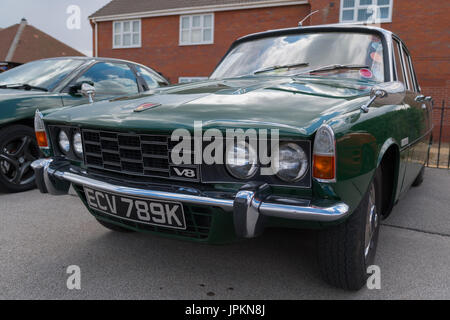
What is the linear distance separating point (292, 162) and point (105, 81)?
3.70 meters

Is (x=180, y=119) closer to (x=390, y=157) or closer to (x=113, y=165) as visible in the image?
(x=113, y=165)

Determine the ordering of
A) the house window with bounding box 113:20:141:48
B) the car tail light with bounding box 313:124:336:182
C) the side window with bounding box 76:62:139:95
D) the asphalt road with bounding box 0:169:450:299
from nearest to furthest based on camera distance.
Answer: the car tail light with bounding box 313:124:336:182
the asphalt road with bounding box 0:169:450:299
the side window with bounding box 76:62:139:95
the house window with bounding box 113:20:141:48

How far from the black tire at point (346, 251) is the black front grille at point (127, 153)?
0.88m

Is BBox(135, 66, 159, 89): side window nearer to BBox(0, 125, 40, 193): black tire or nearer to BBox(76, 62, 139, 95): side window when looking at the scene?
BBox(76, 62, 139, 95): side window

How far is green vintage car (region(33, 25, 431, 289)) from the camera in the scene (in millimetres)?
1644

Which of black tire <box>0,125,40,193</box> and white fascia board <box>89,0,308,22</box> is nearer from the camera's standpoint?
black tire <box>0,125,40,193</box>

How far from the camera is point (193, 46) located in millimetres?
15812

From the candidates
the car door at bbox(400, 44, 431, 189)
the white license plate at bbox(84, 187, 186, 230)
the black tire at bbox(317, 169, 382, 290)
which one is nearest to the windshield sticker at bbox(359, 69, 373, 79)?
the car door at bbox(400, 44, 431, 189)

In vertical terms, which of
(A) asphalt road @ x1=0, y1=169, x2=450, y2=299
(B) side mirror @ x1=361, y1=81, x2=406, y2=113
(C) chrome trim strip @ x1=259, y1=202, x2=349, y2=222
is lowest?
(A) asphalt road @ x1=0, y1=169, x2=450, y2=299

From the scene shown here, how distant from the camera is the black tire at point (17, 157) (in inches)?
157

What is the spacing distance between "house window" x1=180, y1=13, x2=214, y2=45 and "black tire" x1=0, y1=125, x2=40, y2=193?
12.2 metres

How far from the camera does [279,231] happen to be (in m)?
3.03

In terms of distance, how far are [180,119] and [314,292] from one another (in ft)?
3.90
